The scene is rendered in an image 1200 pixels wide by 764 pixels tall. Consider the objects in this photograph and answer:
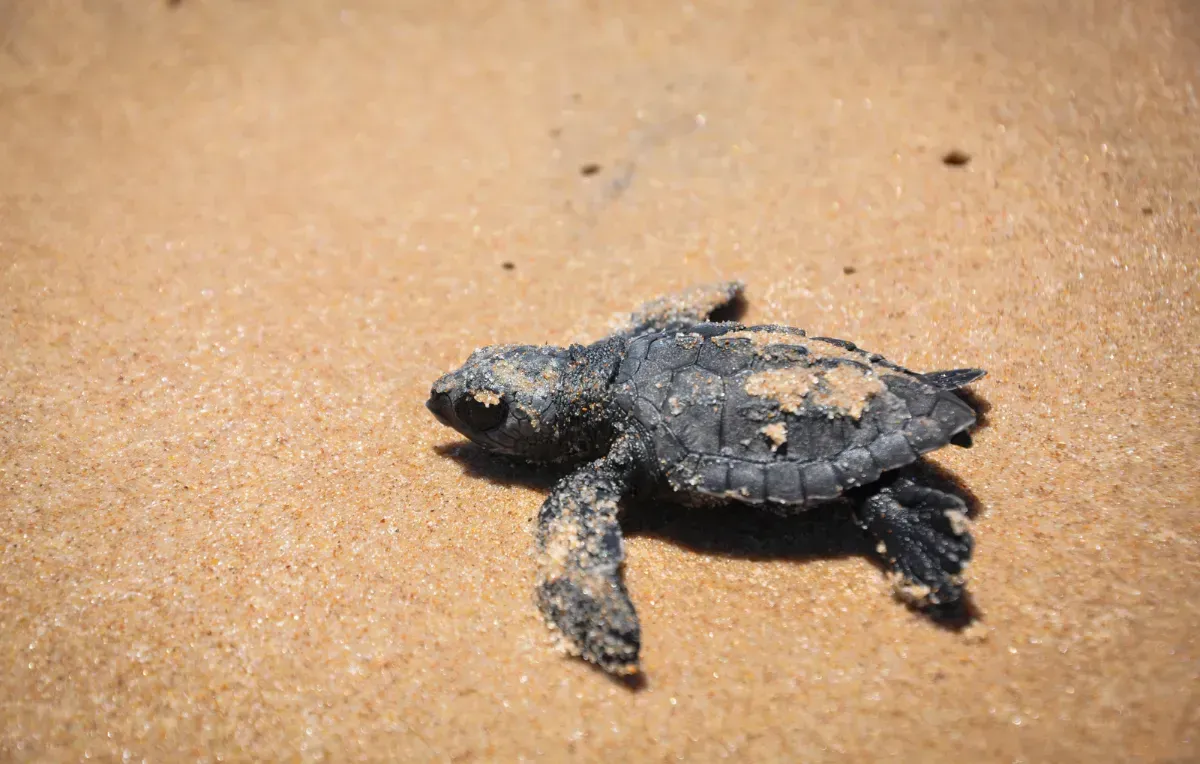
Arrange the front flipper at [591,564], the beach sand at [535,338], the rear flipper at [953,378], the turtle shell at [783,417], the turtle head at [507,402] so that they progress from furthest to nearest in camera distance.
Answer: the turtle head at [507,402] < the rear flipper at [953,378] < the turtle shell at [783,417] < the front flipper at [591,564] < the beach sand at [535,338]

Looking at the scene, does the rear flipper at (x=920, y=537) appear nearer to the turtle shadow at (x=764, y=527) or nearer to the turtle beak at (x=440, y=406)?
the turtle shadow at (x=764, y=527)

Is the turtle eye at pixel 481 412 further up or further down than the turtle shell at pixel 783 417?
further down

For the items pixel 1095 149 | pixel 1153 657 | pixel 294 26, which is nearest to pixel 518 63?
pixel 294 26

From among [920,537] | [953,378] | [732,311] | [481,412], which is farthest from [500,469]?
[953,378]

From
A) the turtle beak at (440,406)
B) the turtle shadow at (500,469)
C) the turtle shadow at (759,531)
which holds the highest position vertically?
the turtle beak at (440,406)

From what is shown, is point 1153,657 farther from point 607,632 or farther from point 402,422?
point 402,422

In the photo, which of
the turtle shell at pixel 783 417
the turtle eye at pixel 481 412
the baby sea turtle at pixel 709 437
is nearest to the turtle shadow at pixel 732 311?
the baby sea turtle at pixel 709 437

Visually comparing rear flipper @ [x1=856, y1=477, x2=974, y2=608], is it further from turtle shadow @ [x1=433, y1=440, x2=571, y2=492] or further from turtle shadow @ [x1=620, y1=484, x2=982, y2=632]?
turtle shadow @ [x1=433, y1=440, x2=571, y2=492]

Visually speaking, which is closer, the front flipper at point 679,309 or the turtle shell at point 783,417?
the turtle shell at point 783,417
